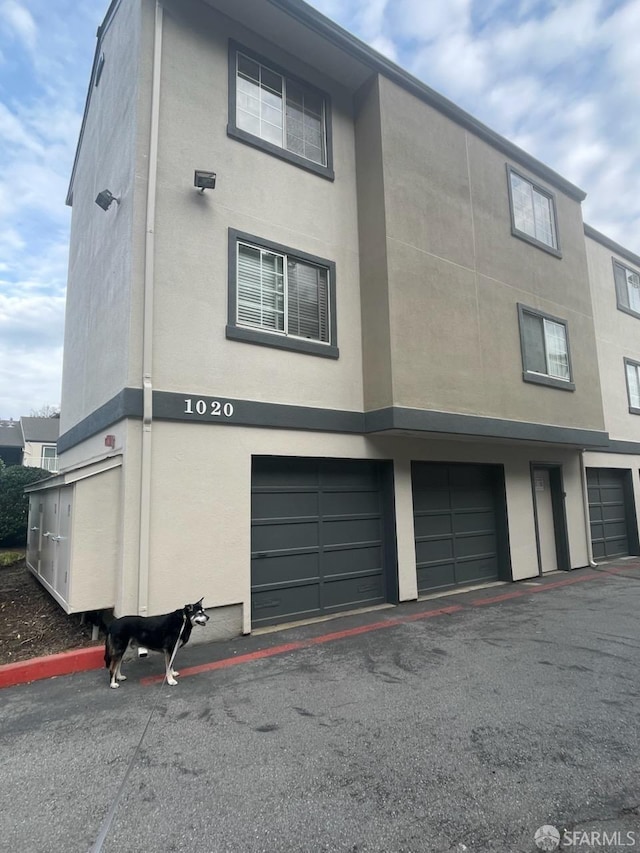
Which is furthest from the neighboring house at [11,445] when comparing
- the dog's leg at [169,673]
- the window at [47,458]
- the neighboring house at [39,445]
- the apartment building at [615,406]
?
the apartment building at [615,406]

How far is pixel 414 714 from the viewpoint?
397cm

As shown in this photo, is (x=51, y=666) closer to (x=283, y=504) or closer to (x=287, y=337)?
(x=283, y=504)

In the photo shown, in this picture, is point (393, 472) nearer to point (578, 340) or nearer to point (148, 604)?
point (148, 604)

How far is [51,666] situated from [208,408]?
3.26 m

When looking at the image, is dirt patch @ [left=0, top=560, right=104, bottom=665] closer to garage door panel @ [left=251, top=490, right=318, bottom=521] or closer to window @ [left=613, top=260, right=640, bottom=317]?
garage door panel @ [left=251, top=490, right=318, bottom=521]

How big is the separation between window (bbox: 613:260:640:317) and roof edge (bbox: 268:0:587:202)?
5456 mm

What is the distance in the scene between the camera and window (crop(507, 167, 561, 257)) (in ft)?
32.6

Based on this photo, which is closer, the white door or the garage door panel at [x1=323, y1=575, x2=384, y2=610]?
the garage door panel at [x1=323, y1=575, x2=384, y2=610]

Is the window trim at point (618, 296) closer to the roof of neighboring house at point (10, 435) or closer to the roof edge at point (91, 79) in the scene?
the roof edge at point (91, 79)

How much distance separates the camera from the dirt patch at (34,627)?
5.38 meters

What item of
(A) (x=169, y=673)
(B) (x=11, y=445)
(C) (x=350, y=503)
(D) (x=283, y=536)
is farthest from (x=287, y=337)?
(B) (x=11, y=445)

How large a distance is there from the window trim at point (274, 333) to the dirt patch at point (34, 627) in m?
4.26

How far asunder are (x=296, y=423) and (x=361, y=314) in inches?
90.9

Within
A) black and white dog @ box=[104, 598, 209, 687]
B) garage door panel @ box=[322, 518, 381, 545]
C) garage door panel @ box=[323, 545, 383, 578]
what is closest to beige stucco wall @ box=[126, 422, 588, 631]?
black and white dog @ box=[104, 598, 209, 687]
